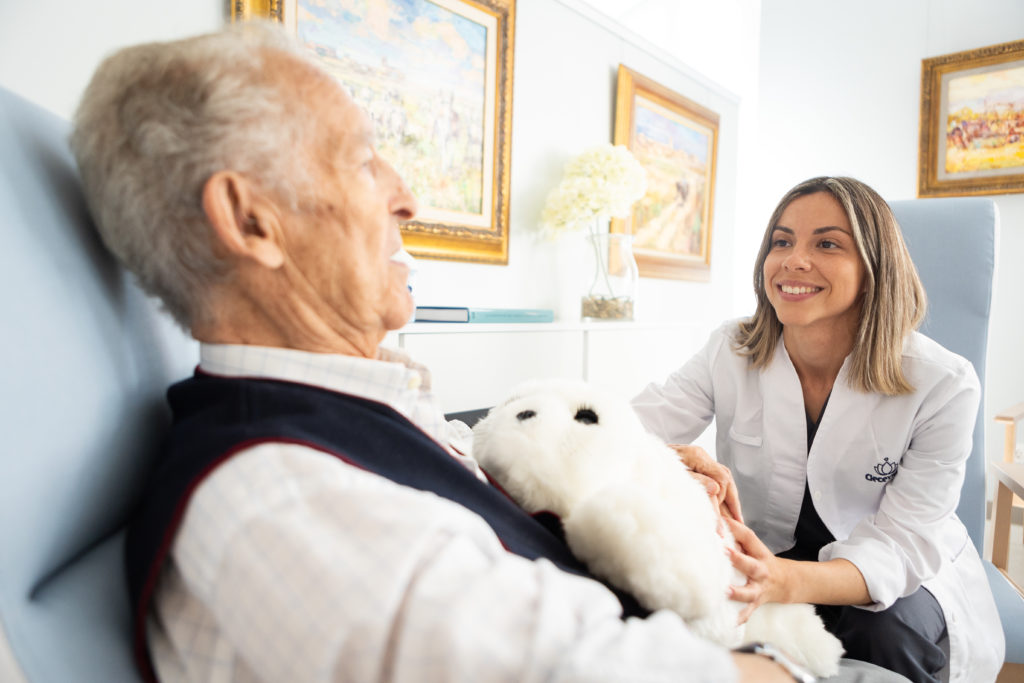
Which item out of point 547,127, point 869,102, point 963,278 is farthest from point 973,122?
point 547,127

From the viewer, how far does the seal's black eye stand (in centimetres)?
84

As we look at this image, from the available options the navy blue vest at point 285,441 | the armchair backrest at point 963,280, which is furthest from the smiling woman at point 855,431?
the navy blue vest at point 285,441

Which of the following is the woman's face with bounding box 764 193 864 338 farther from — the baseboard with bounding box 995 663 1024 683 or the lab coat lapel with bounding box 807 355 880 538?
the baseboard with bounding box 995 663 1024 683

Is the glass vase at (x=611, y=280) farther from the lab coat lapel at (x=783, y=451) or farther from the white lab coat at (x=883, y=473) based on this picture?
the lab coat lapel at (x=783, y=451)

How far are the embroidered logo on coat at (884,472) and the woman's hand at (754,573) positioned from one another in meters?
0.51

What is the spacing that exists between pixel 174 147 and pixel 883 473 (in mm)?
1488

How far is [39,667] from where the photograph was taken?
457 millimetres

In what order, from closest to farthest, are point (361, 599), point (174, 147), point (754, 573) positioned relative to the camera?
point (361, 599) < point (174, 147) < point (754, 573)

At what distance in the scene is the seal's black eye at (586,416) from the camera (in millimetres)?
838

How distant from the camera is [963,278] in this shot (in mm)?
1634

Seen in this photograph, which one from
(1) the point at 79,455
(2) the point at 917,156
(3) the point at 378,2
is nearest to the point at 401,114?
(3) the point at 378,2

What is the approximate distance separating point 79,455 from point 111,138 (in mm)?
360

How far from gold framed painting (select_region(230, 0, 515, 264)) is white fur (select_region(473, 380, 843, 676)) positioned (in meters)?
1.36

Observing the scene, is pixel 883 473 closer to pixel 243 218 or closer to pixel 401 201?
pixel 401 201
